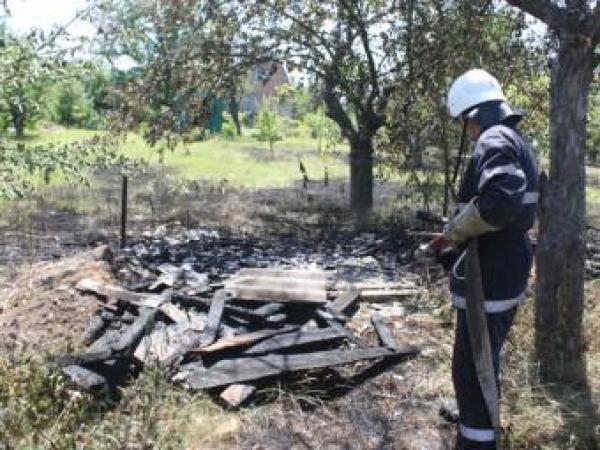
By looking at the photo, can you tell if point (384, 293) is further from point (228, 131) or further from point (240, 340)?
point (228, 131)

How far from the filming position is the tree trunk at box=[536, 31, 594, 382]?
490 centimetres

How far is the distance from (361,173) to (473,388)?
9.91 m

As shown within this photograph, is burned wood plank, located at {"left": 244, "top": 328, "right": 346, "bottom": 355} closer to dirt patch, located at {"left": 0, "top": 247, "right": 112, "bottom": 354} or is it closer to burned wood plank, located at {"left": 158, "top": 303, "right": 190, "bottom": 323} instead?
burned wood plank, located at {"left": 158, "top": 303, "right": 190, "bottom": 323}

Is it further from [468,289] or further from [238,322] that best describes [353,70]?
[468,289]

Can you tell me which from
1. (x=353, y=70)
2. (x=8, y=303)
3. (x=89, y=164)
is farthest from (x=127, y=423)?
(x=353, y=70)

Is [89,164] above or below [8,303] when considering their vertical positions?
above

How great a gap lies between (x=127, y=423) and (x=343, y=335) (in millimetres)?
1965

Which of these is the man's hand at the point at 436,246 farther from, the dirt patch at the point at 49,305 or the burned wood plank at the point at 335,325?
the dirt patch at the point at 49,305

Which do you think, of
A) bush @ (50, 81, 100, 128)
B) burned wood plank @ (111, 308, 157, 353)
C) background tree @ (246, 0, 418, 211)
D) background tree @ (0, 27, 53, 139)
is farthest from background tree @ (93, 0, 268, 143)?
bush @ (50, 81, 100, 128)

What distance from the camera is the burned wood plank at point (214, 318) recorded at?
560cm

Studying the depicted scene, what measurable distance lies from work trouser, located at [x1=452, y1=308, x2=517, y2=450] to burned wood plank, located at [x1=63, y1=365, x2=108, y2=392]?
2.33 meters

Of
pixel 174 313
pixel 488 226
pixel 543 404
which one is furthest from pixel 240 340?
pixel 488 226

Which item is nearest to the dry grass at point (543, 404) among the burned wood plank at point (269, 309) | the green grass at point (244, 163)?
the burned wood plank at point (269, 309)

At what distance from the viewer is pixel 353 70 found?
43.5ft
